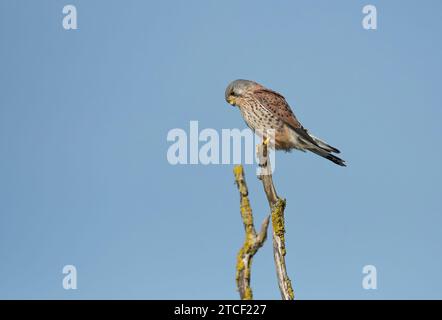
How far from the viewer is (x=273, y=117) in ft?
34.5

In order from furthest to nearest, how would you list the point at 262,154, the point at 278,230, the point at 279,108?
the point at 279,108 < the point at 262,154 < the point at 278,230

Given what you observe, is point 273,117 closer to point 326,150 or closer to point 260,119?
point 260,119

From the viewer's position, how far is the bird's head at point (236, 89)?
10.7m

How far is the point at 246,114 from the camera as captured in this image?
10648mm

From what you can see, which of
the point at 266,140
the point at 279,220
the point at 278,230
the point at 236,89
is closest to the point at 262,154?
the point at 279,220

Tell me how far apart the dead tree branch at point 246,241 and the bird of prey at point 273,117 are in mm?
2839

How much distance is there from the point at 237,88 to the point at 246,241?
375 cm

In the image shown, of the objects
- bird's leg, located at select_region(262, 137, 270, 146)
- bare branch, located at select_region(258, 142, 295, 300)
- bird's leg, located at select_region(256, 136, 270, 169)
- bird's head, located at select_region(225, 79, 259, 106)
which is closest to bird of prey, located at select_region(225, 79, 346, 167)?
bird's head, located at select_region(225, 79, 259, 106)

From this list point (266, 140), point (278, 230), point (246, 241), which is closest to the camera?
point (246, 241)

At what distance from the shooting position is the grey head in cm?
1072

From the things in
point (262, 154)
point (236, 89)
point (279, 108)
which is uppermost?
point (236, 89)

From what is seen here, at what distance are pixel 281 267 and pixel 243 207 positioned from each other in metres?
0.94
